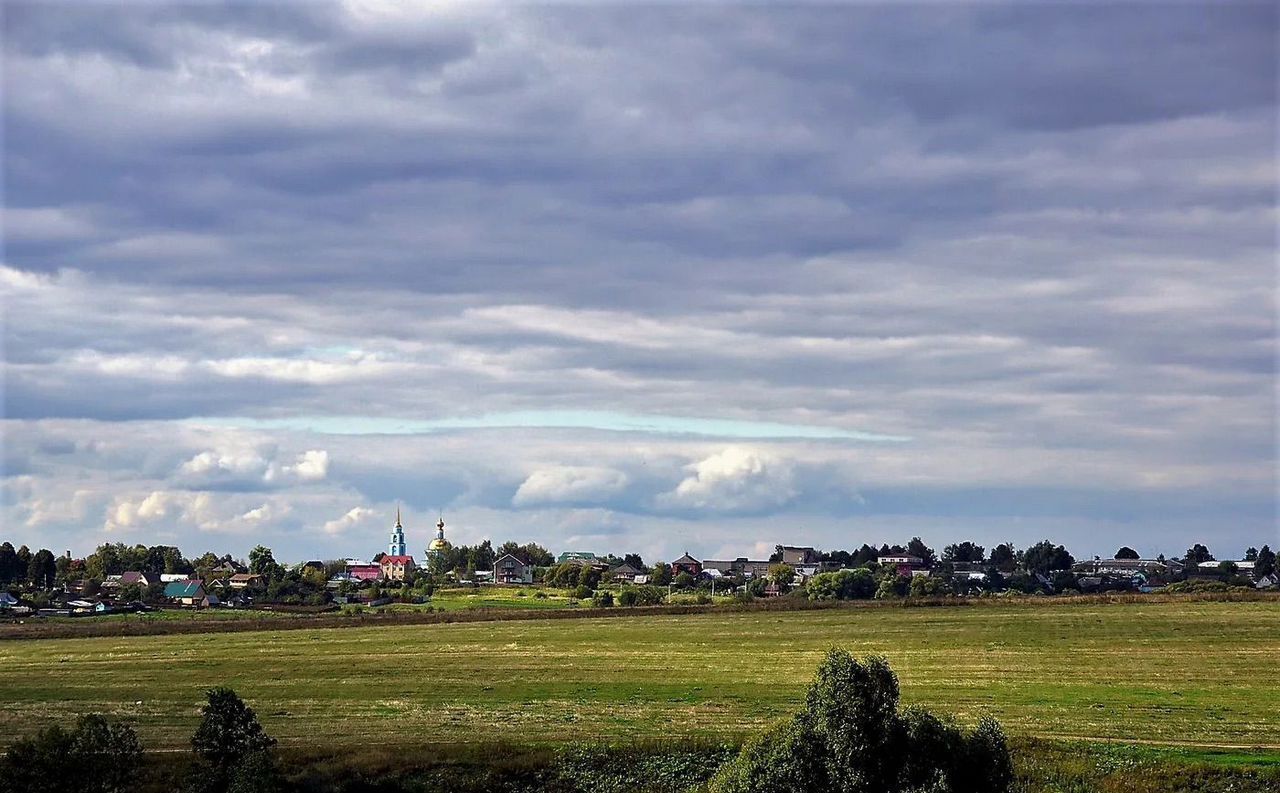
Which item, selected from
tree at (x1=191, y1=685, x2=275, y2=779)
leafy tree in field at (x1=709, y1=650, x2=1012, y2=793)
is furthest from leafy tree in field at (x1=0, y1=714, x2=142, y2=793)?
leafy tree in field at (x1=709, y1=650, x2=1012, y2=793)

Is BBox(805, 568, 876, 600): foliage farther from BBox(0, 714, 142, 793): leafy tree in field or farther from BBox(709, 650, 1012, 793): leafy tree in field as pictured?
BBox(709, 650, 1012, 793): leafy tree in field

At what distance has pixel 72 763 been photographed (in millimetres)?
53156

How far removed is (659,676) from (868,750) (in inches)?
1757

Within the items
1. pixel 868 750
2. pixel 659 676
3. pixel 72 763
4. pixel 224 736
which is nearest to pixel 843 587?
pixel 659 676

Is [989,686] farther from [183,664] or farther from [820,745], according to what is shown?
[183,664]

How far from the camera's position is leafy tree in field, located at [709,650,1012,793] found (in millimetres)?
45750

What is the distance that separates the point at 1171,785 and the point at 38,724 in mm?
57050

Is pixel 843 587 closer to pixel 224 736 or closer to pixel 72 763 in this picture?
pixel 224 736

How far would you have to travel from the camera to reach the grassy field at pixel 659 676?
6888cm

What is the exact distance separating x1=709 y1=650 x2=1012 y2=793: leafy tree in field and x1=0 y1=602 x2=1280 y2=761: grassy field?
59.2 ft

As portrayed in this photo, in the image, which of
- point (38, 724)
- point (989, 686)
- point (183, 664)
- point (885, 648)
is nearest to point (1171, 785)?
point (989, 686)

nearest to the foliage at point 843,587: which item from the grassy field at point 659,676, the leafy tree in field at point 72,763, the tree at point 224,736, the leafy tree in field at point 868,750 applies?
the grassy field at point 659,676

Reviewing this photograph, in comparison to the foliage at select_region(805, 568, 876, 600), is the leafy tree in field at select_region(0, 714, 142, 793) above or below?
below

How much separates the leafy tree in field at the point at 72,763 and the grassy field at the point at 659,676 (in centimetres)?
1173
